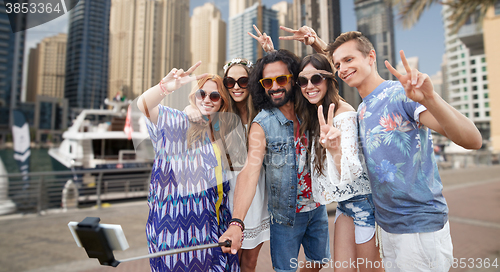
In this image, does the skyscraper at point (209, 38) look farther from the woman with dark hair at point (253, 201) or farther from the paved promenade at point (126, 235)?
the paved promenade at point (126, 235)

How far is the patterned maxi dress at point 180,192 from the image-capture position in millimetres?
1515

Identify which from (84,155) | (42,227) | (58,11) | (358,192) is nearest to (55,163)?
(84,155)

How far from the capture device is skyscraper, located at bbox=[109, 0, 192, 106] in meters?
1.70

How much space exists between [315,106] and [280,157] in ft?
1.39

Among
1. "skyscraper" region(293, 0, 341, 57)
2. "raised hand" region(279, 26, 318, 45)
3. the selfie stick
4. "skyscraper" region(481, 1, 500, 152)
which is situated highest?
"skyscraper" region(481, 1, 500, 152)

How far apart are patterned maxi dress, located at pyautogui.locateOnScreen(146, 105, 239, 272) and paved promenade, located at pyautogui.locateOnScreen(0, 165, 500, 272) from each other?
1.40 metres

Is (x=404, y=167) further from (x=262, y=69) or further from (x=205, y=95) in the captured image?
(x=205, y=95)

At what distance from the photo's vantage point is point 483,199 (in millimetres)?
7941

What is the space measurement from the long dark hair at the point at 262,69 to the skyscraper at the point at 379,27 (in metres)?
0.51

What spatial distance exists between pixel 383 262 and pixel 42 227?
6.52 m

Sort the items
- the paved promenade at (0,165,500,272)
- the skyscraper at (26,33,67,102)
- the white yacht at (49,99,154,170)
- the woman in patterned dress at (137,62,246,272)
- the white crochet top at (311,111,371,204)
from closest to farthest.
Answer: the white crochet top at (311,111,371,204), the woman in patterned dress at (137,62,246,272), the skyscraper at (26,33,67,102), the paved promenade at (0,165,500,272), the white yacht at (49,99,154,170)

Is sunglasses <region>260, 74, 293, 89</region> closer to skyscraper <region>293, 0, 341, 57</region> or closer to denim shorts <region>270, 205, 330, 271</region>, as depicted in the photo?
skyscraper <region>293, 0, 341, 57</region>

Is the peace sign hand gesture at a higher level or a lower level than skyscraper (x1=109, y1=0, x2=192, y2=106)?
lower

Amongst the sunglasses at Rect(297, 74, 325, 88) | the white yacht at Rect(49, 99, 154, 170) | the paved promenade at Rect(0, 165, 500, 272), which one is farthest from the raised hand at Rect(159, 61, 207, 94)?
the white yacht at Rect(49, 99, 154, 170)
